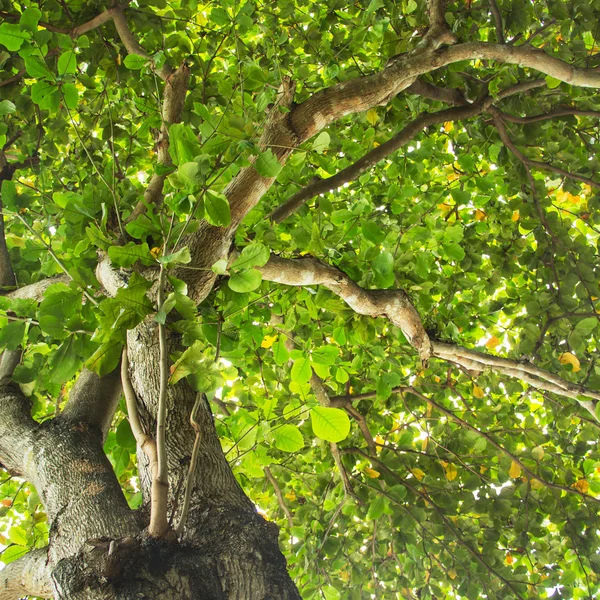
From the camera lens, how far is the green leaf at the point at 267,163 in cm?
137

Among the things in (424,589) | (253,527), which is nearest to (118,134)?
(253,527)

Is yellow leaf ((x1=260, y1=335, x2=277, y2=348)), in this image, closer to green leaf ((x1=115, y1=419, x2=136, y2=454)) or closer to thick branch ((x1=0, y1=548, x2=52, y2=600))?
green leaf ((x1=115, y1=419, x2=136, y2=454))

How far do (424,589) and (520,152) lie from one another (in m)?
2.59

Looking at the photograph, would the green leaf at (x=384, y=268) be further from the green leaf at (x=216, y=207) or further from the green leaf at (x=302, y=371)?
the green leaf at (x=216, y=207)

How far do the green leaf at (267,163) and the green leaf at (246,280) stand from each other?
267 millimetres

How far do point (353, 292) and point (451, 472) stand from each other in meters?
1.85

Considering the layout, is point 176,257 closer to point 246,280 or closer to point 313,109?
point 246,280


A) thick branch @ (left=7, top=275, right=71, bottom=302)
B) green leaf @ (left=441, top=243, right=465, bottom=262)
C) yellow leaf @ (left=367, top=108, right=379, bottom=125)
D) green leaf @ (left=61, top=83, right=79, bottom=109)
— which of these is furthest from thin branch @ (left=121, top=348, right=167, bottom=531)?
yellow leaf @ (left=367, top=108, right=379, bottom=125)

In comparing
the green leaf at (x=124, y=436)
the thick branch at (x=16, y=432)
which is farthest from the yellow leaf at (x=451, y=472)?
the thick branch at (x=16, y=432)

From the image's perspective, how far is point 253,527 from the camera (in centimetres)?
129

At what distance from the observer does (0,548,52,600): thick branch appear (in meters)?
1.44

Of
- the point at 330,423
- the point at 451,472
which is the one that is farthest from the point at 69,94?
the point at 451,472

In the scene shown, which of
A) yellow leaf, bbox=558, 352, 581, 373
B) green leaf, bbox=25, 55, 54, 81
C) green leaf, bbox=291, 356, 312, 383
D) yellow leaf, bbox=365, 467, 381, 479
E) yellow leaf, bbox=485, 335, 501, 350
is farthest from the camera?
yellow leaf, bbox=485, 335, 501, 350

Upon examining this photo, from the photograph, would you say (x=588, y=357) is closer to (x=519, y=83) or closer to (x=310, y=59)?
(x=519, y=83)
